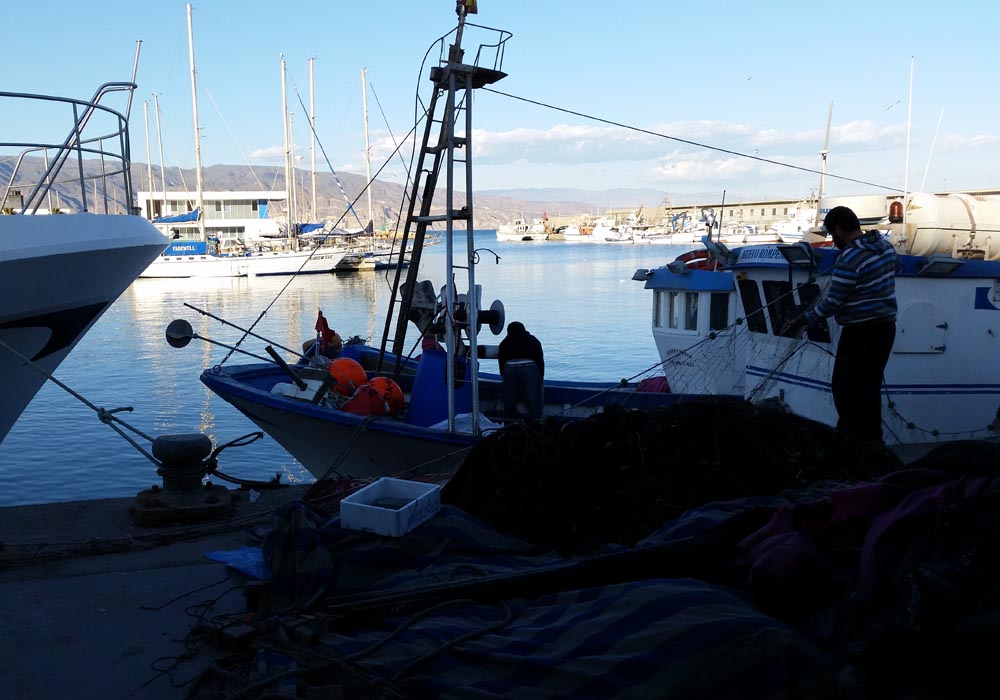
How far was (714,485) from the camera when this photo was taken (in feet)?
15.7

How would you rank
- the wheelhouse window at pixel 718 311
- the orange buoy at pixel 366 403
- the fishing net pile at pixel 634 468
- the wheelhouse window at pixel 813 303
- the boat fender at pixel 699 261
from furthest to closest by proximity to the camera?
the boat fender at pixel 699 261, the wheelhouse window at pixel 718 311, the orange buoy at pixel 366 403, the wheelhouse window at pixel 813 303, the fishing net pile at pixel 634 468

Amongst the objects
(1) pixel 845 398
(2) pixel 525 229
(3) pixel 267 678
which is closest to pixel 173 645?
(3) pixel 267 678

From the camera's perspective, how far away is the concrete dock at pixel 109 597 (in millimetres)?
3461

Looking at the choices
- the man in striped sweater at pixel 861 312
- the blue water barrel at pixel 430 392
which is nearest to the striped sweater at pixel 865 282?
the man in striped sweater at pixel 861 312

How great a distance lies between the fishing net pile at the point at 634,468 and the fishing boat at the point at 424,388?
5.67ft

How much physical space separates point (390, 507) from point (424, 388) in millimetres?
3728

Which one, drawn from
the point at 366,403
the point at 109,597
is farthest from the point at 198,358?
the point at 109,597

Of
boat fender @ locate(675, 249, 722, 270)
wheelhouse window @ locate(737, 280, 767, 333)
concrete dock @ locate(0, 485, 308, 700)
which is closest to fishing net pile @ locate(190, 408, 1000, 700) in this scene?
concrete dock @ locate(0, 485, 308, 700)

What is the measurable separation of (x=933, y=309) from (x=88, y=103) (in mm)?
7286

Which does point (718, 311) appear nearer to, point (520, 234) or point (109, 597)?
point (109, 597)

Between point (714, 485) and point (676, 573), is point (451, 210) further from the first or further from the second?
point (676, 573)

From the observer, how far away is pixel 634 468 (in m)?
4.92

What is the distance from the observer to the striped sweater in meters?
5.79

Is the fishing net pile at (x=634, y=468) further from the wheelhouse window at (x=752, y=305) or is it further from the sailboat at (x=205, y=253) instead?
the sailboat at (x=205, y=253)
